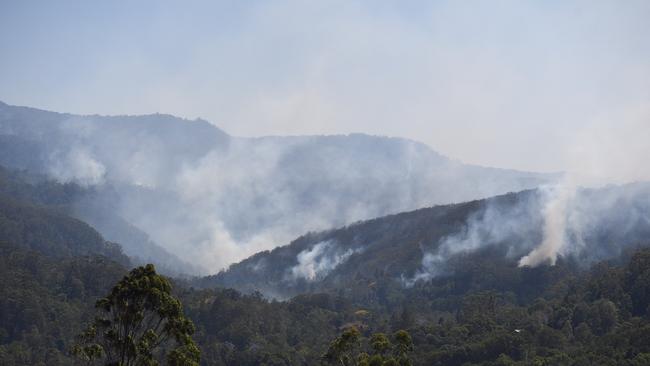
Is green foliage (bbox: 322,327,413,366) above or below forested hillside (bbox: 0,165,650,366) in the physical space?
above

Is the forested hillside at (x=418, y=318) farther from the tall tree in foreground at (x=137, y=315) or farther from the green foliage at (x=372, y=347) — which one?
the tall tree in foreground at (x=137, y=315)

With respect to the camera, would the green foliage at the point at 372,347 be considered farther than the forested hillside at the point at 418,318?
No

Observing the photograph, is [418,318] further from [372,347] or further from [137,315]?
[137,315]

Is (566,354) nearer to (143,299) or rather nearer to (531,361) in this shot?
(531,361)

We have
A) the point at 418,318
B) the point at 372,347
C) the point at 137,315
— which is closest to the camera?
the point at 137,315

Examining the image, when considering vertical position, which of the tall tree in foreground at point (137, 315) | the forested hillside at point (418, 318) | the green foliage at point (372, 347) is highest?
the tall tree in foreground at point (137, 315)

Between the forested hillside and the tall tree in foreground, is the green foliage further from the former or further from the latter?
the forested hillside

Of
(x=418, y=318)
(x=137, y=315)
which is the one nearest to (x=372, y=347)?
(x=137, y=315)

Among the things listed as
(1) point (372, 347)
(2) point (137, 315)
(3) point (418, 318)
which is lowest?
(3) point (418, 318)

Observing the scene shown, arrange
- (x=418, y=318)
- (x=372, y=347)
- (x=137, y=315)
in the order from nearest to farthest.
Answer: (x=137, y=315)
(x=372, y=347)
(x=418, y=318)

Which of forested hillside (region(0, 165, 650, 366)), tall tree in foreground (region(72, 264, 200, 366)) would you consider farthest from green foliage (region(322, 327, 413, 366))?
forested hillside (region(0, 165, 650, 366))

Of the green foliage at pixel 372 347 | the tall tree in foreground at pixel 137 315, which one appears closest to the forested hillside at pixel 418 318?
the green foliage at pixel 372 347

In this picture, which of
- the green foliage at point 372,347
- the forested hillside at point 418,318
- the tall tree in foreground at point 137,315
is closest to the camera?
the tall tree in foreground at point 137,315

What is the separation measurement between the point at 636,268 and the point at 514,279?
5763 centimetres
